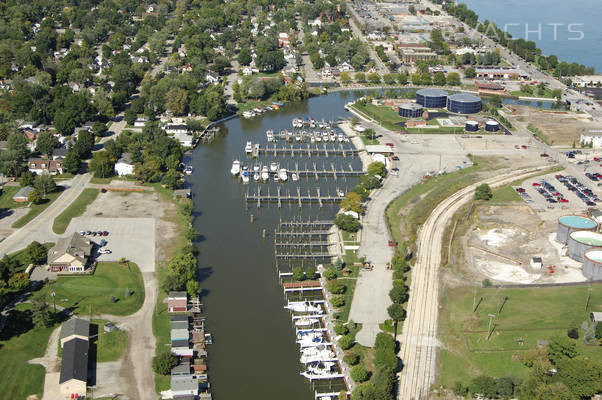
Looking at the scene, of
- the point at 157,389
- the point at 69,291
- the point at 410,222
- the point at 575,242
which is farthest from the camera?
the point at 410,222

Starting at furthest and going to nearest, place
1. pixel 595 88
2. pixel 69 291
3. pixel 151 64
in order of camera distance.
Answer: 1. pixel 151 64
2. pixel 595 88
3. pixel 69 291

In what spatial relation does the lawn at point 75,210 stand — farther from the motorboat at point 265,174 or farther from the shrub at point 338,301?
the shrub at point 338,301

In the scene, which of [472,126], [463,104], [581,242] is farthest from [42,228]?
[463,104]

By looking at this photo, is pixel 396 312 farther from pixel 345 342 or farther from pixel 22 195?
pixel 22 195

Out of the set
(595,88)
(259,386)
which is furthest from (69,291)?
(595,88)

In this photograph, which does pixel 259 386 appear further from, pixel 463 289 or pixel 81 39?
pixel 81 39

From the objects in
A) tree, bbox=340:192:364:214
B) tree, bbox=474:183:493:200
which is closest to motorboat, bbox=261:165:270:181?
tree, bbox=340:192:364:214
